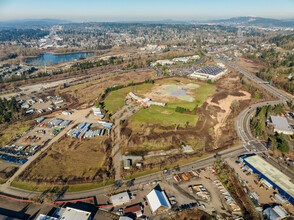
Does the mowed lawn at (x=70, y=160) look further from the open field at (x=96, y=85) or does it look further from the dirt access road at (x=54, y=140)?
the open field at (x=96, y=85)

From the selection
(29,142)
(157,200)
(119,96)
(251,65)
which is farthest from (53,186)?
(251,65)

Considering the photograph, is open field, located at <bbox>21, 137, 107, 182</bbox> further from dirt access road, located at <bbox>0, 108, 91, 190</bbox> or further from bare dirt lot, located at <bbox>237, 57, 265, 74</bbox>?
bare dirt lot, located at <bbox>237, 57, 265, 74</bbox>

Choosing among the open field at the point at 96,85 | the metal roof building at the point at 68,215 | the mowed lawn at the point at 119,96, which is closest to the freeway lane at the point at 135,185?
the metal roof building at the point at 68,215

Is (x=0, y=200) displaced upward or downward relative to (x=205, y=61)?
downward

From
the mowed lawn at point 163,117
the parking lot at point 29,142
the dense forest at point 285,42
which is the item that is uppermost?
the dense forest at point 285,42

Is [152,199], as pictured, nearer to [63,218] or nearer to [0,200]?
[63,218]

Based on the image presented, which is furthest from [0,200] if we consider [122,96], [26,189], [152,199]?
[122,96]

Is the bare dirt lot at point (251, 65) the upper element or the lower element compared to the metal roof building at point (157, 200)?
upper
